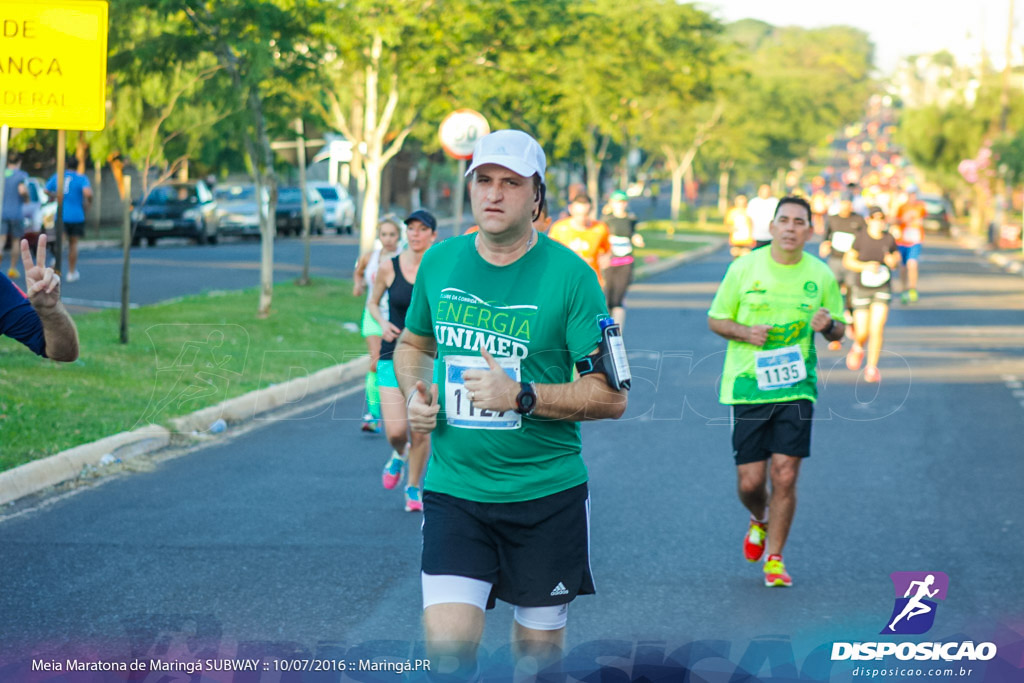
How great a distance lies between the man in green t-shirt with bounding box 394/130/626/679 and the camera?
396cm

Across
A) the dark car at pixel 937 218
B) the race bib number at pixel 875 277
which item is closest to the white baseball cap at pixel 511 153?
the race bib number at pixel 875 277

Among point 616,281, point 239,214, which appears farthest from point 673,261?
point 616,281

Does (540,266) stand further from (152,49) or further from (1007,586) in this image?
(152,49)

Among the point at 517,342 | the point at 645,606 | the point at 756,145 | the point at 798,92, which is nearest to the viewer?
the point at 517,342

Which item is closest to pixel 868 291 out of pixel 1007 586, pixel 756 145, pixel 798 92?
pixel 1007 586

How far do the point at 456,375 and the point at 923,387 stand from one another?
36.1 feet

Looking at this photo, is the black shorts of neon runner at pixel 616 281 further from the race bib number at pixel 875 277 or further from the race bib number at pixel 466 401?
the race bib number at pixel 466 401

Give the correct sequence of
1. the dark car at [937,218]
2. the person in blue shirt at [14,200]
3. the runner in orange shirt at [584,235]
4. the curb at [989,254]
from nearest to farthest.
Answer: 1. the runner in orange shirt at [584,235]
2. the person in blue shirt at [14,200]
3. the curb at [989,254]
4. the dark car at [937,218]

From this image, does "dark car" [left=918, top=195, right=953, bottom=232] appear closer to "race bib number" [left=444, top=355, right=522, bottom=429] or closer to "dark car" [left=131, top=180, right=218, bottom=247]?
"dark car" [left=131, top=180, right=218, bottom=247]

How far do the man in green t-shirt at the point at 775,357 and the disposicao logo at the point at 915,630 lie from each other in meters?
0.58

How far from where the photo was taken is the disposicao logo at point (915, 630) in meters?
5.55

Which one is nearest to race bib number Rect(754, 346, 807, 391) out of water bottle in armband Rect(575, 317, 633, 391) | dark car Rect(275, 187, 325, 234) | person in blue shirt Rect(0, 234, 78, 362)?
water bottle in armband Rect(575, 317, 633, 391)

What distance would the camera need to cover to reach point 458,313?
4.05m

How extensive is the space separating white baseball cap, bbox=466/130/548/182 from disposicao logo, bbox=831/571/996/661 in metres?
2.60
